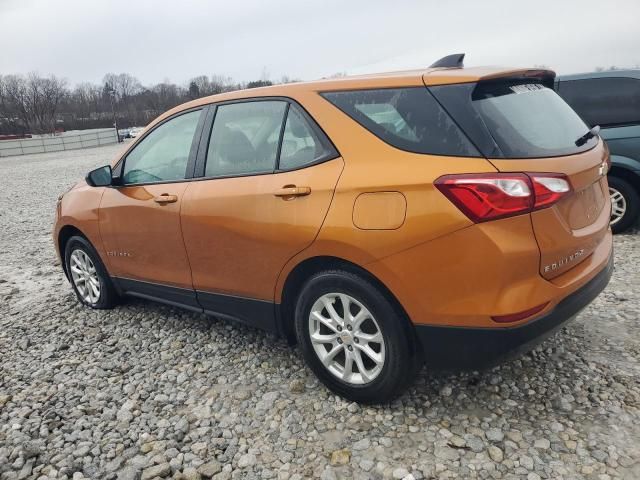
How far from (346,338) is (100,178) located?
2.41 meters

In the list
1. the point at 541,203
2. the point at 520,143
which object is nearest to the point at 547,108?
the point at 520,143

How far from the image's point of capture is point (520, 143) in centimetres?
236

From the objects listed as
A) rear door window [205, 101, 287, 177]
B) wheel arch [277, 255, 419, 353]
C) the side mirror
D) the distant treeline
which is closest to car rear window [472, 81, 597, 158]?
wheel arch [277, 255, 419, 353]

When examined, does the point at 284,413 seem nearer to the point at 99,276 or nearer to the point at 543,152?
the point at 543,152

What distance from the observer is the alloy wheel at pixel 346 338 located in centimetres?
267

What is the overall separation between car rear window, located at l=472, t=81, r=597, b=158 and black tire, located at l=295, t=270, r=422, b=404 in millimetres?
902

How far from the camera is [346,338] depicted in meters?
2.76

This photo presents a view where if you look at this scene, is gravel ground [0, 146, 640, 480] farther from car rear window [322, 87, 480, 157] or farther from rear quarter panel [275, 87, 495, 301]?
car rear window [322, 87, 480, 157]

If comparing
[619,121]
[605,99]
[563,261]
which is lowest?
[563,261]

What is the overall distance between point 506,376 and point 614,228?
3.66 metres

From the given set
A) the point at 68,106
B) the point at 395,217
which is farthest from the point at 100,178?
the point at 68,106

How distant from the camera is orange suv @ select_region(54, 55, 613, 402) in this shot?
7.46 ft

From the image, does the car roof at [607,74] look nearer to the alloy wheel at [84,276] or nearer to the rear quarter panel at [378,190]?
the rear quarter panel at [378,190]

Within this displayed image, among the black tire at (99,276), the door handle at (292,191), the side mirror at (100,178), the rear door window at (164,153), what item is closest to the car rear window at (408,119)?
the door handle at (292,191)
